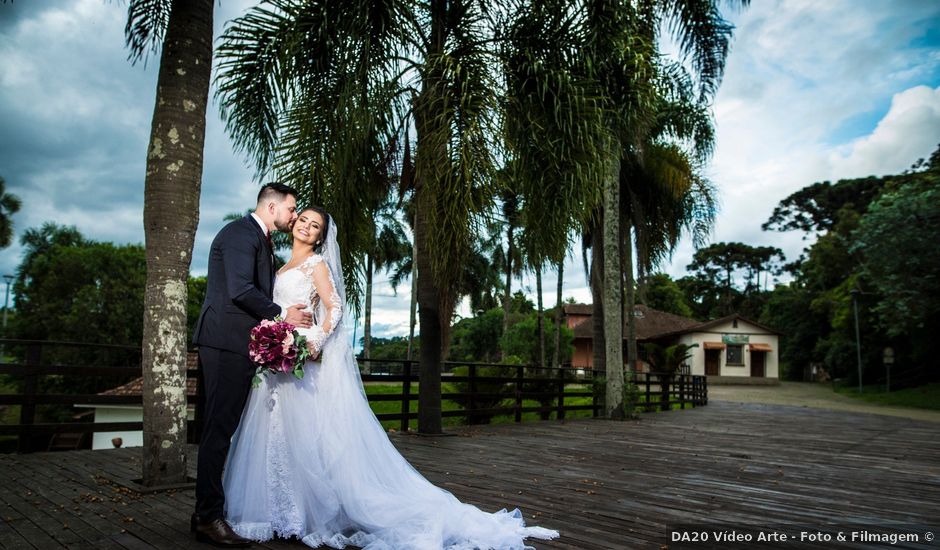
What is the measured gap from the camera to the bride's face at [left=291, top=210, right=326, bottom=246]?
11.7 feet

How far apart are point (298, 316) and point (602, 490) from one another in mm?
2828

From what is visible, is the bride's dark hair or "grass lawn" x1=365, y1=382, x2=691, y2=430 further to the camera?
A: "grass lawn" x1=365, y1=382, x2=691, y2=430

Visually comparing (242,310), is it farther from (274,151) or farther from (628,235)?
(628,235)

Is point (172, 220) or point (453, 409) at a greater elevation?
point (172, 220)

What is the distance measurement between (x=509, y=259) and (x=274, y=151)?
75.7 feet

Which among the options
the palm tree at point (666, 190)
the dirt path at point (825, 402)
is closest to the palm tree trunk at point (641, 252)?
the palm tree at point (666, 190)

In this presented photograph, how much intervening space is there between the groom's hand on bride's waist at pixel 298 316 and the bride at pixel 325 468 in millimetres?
58

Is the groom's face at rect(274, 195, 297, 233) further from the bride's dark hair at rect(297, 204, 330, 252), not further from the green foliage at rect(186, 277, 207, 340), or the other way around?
the green foliage at rect(186, 277, 207, 340)

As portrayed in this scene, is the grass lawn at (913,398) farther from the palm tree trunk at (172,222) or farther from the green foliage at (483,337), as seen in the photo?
the green foliage at (483,337)

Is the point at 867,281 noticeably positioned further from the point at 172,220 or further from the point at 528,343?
the point at 172,220

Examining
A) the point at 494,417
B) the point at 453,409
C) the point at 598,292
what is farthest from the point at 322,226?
the point at 598,292

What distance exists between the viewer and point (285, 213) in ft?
11.5

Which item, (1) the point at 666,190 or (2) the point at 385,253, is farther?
(2) the point at 385,253

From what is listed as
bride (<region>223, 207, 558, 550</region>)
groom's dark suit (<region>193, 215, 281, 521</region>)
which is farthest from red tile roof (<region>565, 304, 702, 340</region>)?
groom's dark suit (<region>193, 215, 281, 521</region>)
